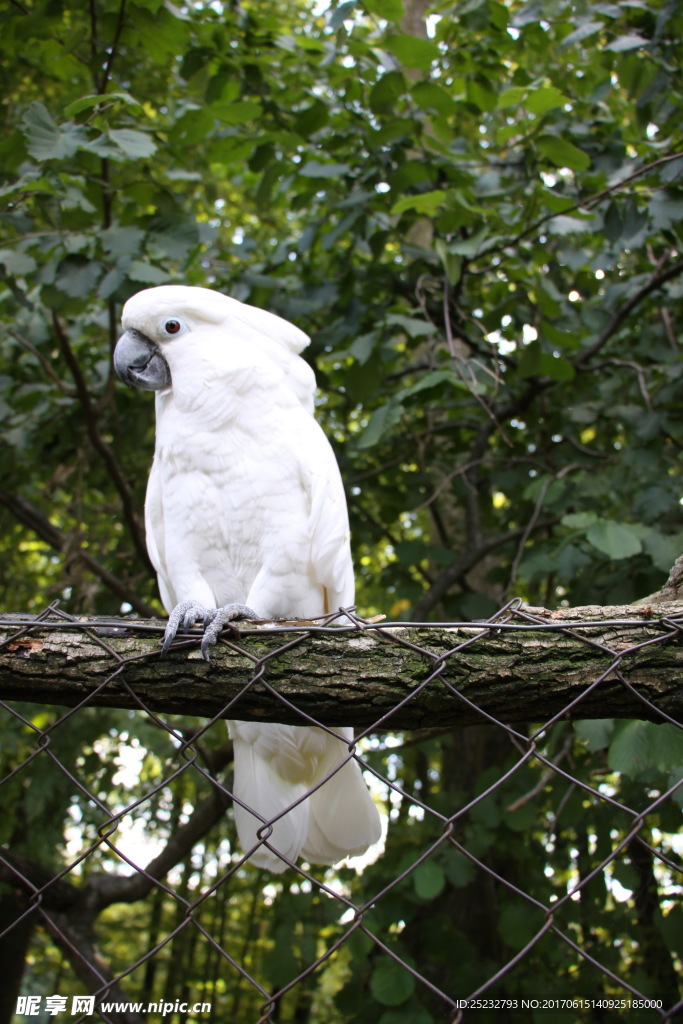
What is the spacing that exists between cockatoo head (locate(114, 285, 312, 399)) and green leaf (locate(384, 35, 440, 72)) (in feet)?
3.41

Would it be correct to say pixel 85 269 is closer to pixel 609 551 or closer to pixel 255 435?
pixel 255 435

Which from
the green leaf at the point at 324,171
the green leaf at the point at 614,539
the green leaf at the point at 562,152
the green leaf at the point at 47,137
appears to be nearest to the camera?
the green leaf at the point at 47,137

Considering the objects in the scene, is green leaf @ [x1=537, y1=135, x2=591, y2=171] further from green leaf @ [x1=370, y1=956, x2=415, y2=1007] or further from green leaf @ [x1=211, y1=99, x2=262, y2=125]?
green leaf @ [x1=370, y1=956, x2=415, y2=1007]

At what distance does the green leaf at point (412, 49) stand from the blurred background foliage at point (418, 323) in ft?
0.04

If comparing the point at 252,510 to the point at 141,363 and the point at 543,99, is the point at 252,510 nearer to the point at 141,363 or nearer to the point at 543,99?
the point at 141,363

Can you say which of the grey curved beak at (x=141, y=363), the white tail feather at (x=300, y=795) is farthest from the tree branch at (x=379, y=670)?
the grey curved beak at (x=141, y=363)

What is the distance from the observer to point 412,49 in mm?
2445

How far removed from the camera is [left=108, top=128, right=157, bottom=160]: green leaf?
7.12 ft

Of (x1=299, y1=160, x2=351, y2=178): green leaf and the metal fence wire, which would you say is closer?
the metal fence wire

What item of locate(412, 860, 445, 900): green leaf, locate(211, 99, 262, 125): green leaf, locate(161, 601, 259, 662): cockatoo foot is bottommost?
locate(412, 860, 445, 900): green leaf

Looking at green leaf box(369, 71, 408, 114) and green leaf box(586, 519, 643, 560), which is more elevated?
green leaf box(369, 71, 408, 114)

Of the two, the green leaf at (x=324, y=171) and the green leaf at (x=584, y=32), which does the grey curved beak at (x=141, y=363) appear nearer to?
the green leaf at (x=324, y=171)

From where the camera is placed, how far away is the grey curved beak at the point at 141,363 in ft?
7.55

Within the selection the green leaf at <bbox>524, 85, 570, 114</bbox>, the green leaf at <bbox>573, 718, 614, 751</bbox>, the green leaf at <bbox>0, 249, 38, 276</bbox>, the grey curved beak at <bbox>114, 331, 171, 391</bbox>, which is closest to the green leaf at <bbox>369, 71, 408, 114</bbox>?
the green leaf at <bbox>524, 85, 570, 114</bbox>
